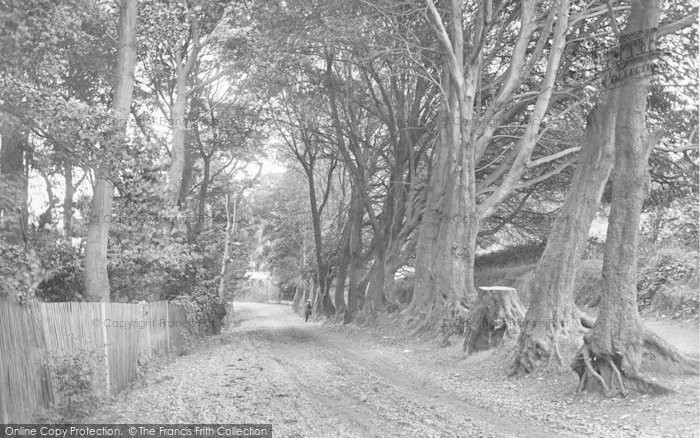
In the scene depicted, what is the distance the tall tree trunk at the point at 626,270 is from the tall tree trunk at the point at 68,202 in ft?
31.0

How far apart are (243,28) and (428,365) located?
11.2m

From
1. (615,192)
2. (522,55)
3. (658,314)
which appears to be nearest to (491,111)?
(522,55)

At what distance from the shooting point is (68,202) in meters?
18.1

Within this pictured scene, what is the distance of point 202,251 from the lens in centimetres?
2302

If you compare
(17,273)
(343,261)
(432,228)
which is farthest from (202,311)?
(17,273)

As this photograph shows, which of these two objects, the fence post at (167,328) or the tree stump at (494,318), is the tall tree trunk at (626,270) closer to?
the tree stump at (494,318)

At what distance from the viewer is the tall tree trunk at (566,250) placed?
10922 mm

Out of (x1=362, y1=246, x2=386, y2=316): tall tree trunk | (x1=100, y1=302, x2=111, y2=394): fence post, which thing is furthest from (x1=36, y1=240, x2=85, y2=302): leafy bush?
(x1=362, y1=246, x2=386, y2=316): tall tree trunk

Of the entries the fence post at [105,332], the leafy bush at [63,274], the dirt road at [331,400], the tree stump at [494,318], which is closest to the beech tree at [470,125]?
the tree stump at [494,318]

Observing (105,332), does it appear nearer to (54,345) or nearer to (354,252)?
(54,345)

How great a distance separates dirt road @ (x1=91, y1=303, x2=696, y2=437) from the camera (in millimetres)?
7551

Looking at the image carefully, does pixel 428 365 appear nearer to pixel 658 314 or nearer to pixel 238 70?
pixel 658 314

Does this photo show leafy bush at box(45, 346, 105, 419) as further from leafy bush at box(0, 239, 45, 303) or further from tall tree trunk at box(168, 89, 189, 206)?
tall tree trunk at box(168, 89, 189, 206)

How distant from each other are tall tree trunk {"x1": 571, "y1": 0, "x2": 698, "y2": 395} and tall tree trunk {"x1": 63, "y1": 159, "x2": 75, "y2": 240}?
372 inches
